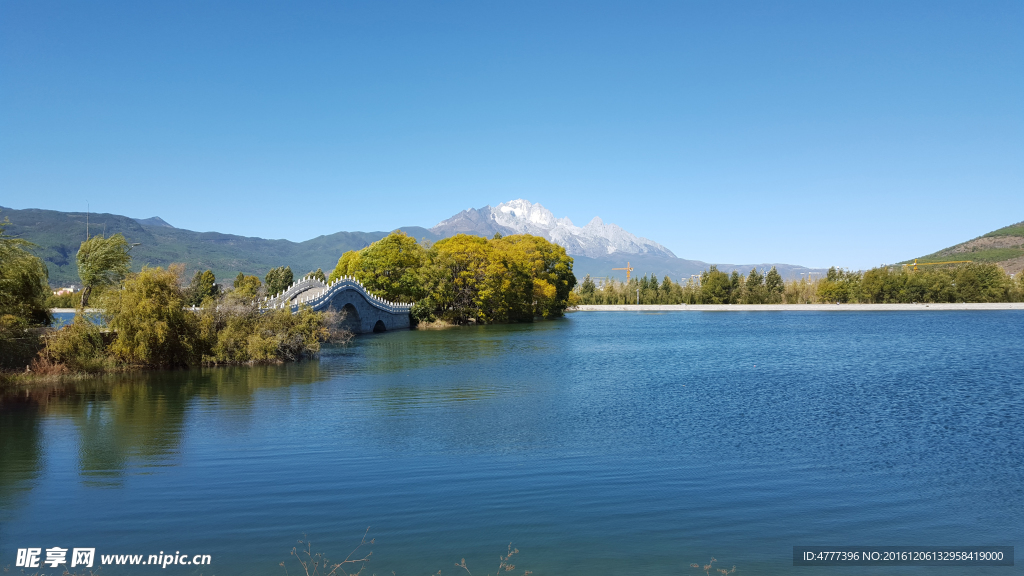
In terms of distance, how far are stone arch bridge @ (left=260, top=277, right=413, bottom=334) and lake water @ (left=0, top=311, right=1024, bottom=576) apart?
16435mm

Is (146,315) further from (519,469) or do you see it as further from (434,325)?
(434,325)

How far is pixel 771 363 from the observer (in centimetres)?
3055

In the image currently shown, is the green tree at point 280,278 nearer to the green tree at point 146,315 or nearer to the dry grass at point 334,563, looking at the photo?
the green tree at point 146,315

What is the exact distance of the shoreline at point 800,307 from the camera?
9446 cm

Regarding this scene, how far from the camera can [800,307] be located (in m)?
106

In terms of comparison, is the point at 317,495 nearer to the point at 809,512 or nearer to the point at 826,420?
the point at 809,512

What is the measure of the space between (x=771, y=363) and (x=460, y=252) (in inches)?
1531

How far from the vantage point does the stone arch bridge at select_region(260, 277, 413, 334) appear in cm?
4137

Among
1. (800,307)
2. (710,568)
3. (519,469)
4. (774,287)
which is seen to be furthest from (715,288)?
(710,568)

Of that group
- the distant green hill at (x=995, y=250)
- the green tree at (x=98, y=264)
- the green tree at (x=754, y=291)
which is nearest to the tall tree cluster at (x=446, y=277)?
the green tree at (x=98, y=264)

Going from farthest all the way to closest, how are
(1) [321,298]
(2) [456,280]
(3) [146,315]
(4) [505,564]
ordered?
(2) [456,280] < (1) [321,298] < (3) [146,315] < (4) [505,564]

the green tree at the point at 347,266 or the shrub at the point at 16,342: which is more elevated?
the green tree at the point at 347,266

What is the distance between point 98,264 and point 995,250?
20422 centimetres

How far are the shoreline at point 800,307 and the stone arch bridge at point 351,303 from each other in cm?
5639
